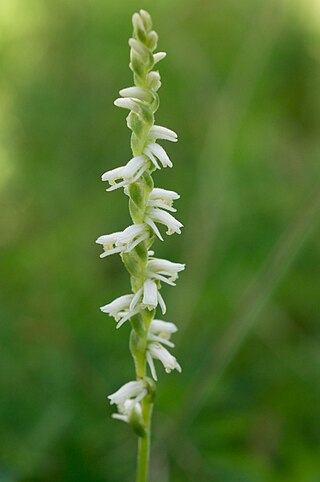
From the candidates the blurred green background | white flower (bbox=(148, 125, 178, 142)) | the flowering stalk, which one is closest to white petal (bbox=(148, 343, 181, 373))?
the flowering stalk

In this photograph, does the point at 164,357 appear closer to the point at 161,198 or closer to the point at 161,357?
the point at 161,357

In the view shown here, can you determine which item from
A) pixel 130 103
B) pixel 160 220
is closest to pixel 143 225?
pixel 160 220

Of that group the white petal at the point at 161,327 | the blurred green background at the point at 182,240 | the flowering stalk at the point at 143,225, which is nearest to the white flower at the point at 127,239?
the flowering stalk at the point at 143,225

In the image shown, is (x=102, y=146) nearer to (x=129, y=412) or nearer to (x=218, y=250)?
(x=218, y=250)

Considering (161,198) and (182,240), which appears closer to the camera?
(161,198)

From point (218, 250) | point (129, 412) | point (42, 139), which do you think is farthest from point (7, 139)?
point (129, 412)

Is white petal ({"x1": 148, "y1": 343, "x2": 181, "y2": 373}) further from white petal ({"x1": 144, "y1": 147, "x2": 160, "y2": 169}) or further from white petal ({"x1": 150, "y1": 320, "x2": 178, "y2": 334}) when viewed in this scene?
white petal ({"x1": 144, "y1": 147, "x2": 160, "y2": 169})
